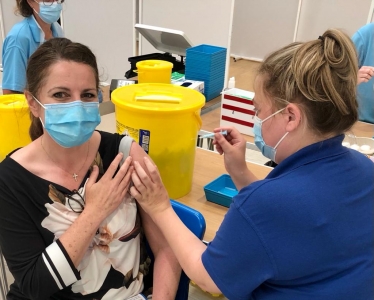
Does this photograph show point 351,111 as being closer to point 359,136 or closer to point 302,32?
point 359,136

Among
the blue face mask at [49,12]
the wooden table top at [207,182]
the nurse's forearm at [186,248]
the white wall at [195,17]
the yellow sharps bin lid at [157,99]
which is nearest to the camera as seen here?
the nurse's forearm at [186,248]

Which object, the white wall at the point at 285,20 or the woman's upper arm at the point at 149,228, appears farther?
the white wall at the point at 285,20

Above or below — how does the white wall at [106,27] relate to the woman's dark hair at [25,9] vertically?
below

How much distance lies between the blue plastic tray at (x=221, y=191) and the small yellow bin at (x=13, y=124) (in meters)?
0.74

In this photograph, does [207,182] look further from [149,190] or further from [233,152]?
[149,190]

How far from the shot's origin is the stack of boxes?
254 centimetres

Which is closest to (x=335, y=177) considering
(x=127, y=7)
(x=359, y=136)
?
(x=359, y=136)

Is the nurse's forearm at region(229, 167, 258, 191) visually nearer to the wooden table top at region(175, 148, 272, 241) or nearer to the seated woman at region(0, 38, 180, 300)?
the wooden table top at region(175, 148, 272, 241)

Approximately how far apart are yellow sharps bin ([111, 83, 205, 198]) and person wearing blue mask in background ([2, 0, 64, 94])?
988 millimetres

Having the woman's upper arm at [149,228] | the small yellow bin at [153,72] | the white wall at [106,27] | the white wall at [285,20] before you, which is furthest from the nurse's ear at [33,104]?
the white wall at [285,20]

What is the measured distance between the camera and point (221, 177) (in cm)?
173

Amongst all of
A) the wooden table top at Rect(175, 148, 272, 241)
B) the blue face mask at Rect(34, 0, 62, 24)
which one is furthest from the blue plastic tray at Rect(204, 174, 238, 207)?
the blue face mask at Rect(34, 0, 62, 24)

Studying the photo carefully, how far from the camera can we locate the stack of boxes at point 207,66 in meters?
2.54

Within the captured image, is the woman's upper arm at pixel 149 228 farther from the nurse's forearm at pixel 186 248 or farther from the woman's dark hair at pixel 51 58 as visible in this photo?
the woman's dark hair at pixel 51 58
